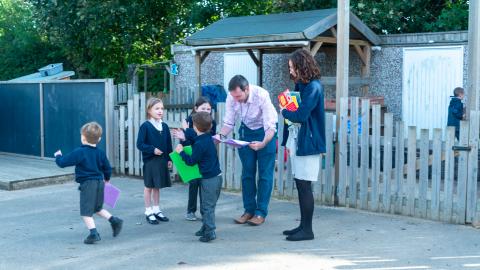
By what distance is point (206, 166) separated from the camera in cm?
626

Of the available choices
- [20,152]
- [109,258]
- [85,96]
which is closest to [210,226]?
[109,258]

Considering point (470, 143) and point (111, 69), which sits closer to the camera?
point (470, 143)

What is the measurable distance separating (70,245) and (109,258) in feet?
2.31

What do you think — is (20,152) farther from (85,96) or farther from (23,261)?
(23,261)

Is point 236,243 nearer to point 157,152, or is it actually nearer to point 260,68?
point 157,152

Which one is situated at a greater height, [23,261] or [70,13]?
[70,13]

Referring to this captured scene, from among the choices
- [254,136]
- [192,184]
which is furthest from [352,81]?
[192,184]

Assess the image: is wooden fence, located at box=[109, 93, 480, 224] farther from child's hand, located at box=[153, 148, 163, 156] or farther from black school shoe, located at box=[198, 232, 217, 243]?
black school shoe, located at box=[198, 232, 217, 243]

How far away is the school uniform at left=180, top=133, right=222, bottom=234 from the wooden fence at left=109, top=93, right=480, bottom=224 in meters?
2.14

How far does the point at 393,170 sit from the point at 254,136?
188 centimetres

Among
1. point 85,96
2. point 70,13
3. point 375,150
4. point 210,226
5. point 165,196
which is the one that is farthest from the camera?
point 70,13

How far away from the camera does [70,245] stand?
6.27 m

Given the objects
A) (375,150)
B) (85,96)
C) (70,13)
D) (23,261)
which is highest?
(70,13)

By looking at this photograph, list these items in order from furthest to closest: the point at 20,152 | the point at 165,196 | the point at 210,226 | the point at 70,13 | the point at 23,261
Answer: the point at 70,13 → the point at 20,152 → the point at 165,196 → the point at 210,226 → the point at 23,261
